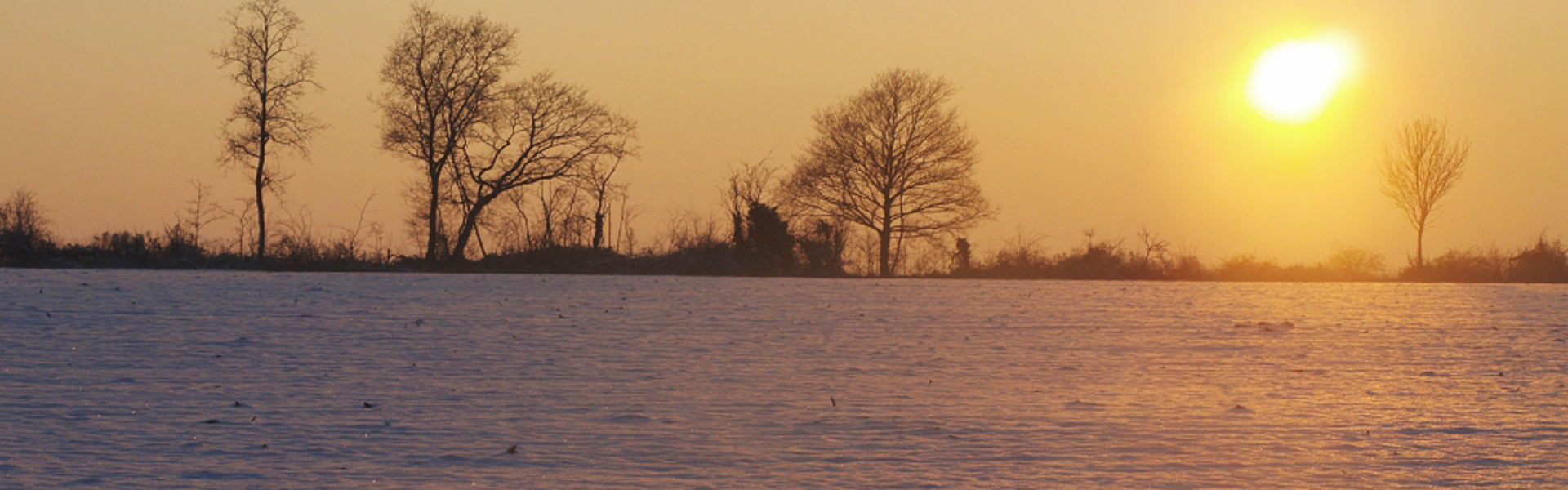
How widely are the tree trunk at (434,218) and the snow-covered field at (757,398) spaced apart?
21496 millimetres

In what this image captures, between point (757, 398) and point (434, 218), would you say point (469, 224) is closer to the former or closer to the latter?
point (434, 218)

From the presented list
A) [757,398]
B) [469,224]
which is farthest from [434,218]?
[757,398]

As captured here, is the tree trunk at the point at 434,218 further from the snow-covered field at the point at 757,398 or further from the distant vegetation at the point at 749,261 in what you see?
the snow-covered field at the point at 757,398

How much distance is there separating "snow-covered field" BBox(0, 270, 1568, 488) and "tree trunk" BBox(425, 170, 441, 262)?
21496 mm

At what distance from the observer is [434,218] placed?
40688 mm

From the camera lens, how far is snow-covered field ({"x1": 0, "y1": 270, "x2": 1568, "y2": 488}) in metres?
6.44

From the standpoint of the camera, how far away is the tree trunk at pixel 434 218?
39719mm

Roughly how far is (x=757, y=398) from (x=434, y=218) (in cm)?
3309

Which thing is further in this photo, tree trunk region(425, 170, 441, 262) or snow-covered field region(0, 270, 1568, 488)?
tree trunk region(425, 170, 441, 262)

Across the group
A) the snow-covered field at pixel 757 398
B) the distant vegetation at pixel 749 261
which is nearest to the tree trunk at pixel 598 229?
the distant vegetation at pixel 749 261

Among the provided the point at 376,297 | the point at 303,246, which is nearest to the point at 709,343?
the point at 376,297

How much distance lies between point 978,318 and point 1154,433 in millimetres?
9703

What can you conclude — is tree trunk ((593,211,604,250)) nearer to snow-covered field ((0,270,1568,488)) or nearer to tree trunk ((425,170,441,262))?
tree trunk ((425,170,441,262))

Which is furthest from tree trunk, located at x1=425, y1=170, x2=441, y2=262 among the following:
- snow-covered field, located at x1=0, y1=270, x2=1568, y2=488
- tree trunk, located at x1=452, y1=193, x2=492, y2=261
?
snow-covered field, located at x1=0, y1=270, x2=1568, y2=488
